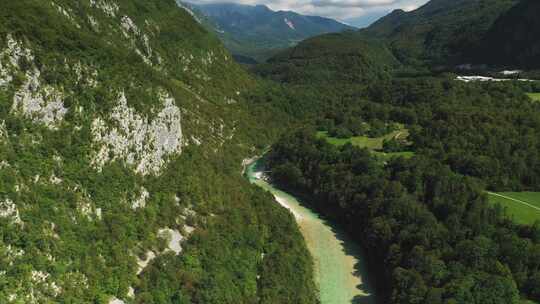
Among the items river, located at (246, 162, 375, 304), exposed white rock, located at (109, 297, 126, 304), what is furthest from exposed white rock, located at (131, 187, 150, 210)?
river, located at (246, 162, 375, 304)

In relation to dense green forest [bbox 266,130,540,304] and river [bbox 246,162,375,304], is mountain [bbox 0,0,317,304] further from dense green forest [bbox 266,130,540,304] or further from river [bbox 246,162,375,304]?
dense green forest [bbox 266,130,540,304]

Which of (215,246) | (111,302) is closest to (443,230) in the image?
(215,246)

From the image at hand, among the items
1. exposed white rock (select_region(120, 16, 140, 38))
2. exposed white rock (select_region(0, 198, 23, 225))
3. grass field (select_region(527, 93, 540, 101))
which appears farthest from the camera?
grass field (select_region(527, 93, 540, 101))

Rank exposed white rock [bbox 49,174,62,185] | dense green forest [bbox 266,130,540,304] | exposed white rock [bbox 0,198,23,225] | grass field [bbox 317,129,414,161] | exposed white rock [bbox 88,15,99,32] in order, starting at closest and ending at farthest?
exposed white rock [bbox 0,198,23,225], exposed white rock [bbox 49,174,62,185], dense green forest [bbox 266,130,540,304], exposed white rock [bbox 88,15,99,32], grass field [bbox 317,129,414,161]

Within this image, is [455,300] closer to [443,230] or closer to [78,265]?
[443,230]

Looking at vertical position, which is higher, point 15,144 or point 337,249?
point 15,144

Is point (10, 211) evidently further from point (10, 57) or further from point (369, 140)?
point (369, 140)

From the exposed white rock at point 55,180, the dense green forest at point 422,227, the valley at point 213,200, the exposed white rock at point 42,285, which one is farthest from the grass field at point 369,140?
the exposed white rock at point 42,285
